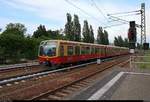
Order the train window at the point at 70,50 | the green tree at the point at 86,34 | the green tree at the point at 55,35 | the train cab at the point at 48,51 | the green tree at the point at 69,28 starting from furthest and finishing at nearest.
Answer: the green tree at the point at 86,34 < the green tree at the point at 69,28 < the green tree at the point at 55,35 < the train window at the point at 70,50 < the train cab at the point at 48,51

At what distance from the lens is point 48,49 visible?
30.7 metres

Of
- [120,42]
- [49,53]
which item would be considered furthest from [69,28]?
[120,42]

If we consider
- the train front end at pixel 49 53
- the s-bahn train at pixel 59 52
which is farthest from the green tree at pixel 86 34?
the train front end at pixel 49 53

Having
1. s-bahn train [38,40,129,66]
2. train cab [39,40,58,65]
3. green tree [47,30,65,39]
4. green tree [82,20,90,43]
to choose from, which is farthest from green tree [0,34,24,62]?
green tree [82,20,90,43]

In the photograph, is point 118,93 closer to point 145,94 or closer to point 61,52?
point 145,94

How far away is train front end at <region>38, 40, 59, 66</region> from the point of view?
29891mm

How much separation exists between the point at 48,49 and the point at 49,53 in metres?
0.38

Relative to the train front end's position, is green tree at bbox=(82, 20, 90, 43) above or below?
above

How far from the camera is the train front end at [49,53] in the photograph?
29.9 m

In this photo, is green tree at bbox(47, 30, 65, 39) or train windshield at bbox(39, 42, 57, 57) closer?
train windshield at bbox(39, 42, 57, 57)

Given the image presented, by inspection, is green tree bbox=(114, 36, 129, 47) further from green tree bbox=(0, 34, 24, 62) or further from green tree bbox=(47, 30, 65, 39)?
green tree bbox=(0, 34, 24, 62)

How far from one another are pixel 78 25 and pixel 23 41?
54.3 m

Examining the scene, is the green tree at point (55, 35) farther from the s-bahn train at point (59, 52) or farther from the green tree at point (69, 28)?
the s-bahn train at point (59, 52)

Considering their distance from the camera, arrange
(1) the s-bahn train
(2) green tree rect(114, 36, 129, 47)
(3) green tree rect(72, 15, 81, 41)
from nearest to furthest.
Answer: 1. (1) the s-bahn train
2. (3) green tree rect(72, 15, 81, 41)
3. (2) green tree rect(114, 36, 129, 47)
